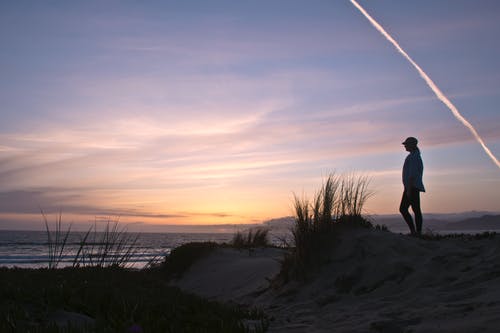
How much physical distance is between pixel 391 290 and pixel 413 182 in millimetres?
4081

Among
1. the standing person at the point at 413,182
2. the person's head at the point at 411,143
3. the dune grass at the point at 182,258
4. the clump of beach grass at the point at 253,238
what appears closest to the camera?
the standing person at the point at 413,182

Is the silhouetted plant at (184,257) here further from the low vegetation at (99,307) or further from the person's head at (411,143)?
the person's head at (411,143)

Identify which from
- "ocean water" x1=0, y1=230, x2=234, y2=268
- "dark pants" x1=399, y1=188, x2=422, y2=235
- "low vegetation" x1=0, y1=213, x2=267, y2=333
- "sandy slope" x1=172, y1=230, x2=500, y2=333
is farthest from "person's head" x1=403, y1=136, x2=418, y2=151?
"low vegetation" x1=0, y1=213, x2=267, y2=333

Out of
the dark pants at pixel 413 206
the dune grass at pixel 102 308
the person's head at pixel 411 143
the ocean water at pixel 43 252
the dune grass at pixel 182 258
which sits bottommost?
the ocean water at pixel 43 252

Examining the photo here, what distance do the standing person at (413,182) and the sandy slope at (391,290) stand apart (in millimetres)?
1571

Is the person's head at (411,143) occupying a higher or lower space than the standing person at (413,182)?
higher

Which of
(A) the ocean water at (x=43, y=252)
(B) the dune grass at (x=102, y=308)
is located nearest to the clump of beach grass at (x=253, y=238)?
(A) the ocean water at (x=43, y=252)

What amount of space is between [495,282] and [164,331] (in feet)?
13.3

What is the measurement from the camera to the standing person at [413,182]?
405 inches

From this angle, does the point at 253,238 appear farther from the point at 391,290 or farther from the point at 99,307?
the point at 99,307

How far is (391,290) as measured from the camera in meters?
6.82

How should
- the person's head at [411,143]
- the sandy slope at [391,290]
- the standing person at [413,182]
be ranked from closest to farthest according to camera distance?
1. the sandy slope at [391,290]
2. the standing person at [413,182]
3. the person's head at [411,143]

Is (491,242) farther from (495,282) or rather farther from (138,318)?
(138,318)

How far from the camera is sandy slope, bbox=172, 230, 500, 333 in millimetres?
Answer: 4621
